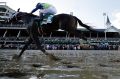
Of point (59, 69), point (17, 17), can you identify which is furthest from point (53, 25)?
point (59, 69)

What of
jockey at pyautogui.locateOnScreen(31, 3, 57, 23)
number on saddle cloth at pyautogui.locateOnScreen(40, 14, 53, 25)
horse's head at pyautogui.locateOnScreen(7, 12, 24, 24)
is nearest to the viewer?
number on saddle cloth at pyautogui.locateOnScreen(40, 14, 53, 25)

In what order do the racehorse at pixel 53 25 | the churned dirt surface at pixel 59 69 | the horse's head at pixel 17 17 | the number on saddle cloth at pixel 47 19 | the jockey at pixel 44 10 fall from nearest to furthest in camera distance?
the churned dirt surface at pixel 59 69 < the racehorse at pixel 53 25 < the number on saddle cloth at pixel 47 19 < the jockey at pixel 44 10 < the horse's head at pixel 17 17

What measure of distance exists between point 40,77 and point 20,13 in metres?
6.50

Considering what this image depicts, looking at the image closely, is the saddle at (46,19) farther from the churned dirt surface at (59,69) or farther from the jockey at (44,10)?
the churned dirt surface at (59,69)

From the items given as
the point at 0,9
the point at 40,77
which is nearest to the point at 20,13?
the point at 40,77

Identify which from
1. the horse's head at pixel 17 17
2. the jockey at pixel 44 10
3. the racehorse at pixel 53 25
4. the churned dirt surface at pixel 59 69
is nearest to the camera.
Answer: the churned dirt surface at pixel 59 69

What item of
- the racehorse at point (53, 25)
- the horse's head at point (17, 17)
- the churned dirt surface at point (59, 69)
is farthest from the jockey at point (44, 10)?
the churned dirt surface at point (59, 69)

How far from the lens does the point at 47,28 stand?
14.0 meters

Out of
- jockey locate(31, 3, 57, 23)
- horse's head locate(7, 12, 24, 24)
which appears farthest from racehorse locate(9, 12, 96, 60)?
jockey locate(31, 3, 57, 23)

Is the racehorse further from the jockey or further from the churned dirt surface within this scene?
the churned dirt surface

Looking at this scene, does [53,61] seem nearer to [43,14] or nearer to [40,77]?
[43,14]

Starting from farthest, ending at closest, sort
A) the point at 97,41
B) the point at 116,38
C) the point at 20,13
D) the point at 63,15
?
the point at 116,38 → the point at 97,41 → the point at 20,13 → the point at 63,15

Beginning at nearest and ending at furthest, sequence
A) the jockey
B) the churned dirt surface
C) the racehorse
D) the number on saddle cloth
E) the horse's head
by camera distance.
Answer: the churned dirt surface
the racehorse
the number on saddle cloth
the jockey
the horse's head

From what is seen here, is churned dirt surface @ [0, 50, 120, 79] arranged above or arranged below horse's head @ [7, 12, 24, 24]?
below
